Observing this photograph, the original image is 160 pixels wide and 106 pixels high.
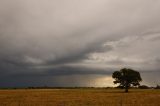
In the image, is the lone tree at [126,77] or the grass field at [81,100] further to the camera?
the lone tree at [126,77]

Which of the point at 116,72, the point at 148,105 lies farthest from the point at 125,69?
the point at 148,105

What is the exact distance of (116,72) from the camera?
401ft

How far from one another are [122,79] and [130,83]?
3477 millimetres

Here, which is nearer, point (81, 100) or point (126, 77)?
point (81, 100)

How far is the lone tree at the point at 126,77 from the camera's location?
119125 mm

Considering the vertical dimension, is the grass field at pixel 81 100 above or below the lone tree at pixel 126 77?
below

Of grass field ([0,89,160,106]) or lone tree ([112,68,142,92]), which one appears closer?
grass field ([0,89,160,106])

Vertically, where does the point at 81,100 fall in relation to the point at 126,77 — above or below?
below

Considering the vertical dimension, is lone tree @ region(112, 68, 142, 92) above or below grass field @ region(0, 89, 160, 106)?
above

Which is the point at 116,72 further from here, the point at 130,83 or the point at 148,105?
the point at 148,105

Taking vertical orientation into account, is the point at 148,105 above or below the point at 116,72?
below

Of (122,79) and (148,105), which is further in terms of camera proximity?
(122,79)

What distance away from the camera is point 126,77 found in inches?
4705

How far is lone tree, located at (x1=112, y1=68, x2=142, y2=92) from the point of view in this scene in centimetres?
11912
